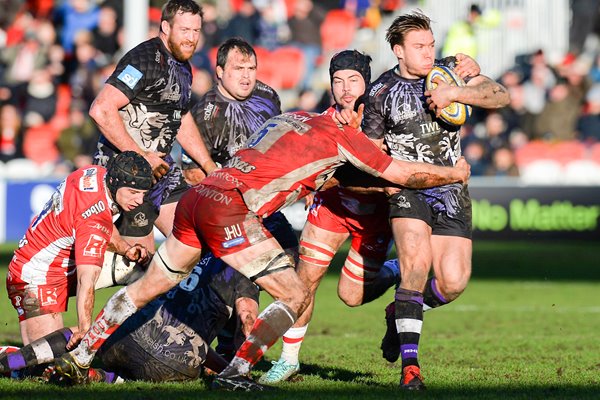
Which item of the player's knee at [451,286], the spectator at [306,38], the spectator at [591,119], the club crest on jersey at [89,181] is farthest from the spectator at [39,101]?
the player's knee at [451,286]

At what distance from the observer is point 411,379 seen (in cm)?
752

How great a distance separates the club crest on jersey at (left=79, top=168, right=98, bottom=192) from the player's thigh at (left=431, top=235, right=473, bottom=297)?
257cm

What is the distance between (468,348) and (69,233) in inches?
158

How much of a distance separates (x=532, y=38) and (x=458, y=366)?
16922 millimetres

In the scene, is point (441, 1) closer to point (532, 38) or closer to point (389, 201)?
point (532, 38)

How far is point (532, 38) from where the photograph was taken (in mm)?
24750

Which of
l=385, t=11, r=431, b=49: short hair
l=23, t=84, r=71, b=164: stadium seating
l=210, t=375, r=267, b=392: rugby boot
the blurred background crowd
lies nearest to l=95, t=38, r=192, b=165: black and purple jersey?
l=385, t=11, r=431, b=49: short hair

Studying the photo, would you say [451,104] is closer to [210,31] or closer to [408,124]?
[408,124]

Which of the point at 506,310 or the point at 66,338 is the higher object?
the point at 66,338

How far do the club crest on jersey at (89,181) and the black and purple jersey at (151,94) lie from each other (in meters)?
1.35

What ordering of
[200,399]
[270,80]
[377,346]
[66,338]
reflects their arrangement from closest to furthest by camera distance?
[200,399], [66,338], [377,346], [270,80]

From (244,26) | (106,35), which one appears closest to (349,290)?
(244,26)

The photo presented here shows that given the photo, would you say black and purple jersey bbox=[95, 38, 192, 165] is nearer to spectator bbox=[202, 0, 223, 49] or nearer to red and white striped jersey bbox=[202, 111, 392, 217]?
red and white striped jersey bbox=[202, 111, 392, 217]

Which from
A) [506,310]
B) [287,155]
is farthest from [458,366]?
[506,310]
